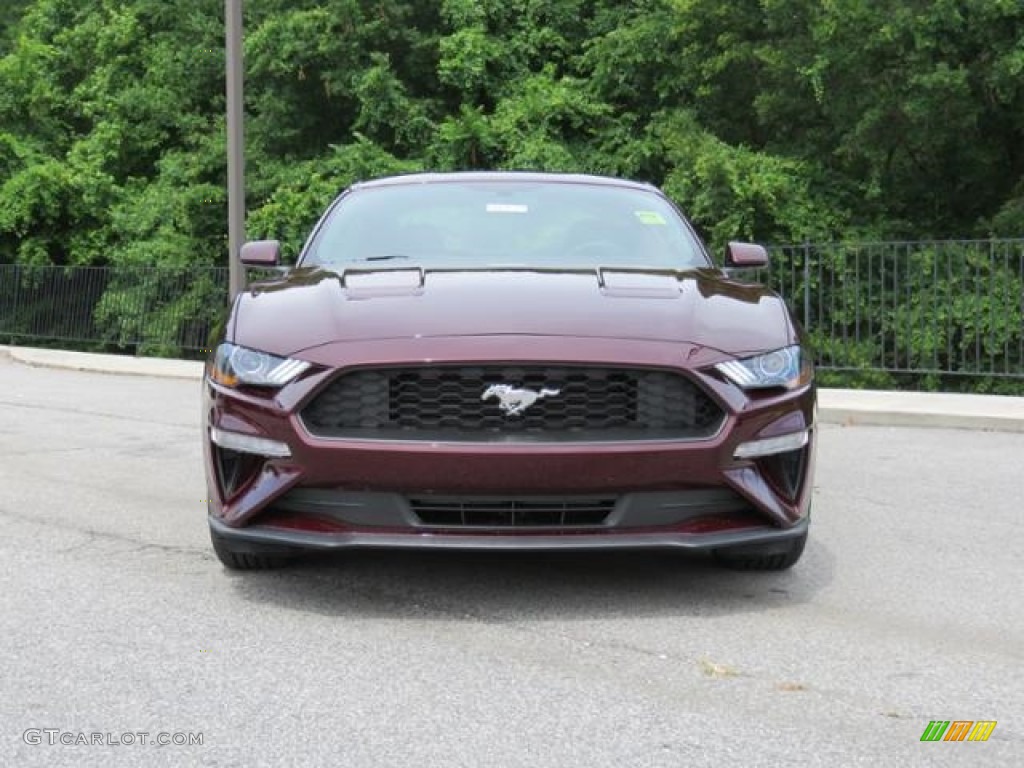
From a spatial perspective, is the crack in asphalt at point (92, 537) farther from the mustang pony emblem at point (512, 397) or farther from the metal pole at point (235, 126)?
the metal pole at point (235, 126)

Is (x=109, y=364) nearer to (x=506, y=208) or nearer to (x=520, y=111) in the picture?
(x=520, y=111)

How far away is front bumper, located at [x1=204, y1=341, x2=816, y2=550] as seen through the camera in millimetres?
4547

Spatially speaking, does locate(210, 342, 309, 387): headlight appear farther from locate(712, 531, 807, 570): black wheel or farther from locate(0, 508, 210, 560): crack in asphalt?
locate(712, 531, 807, 570): black wheel

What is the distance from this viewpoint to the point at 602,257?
5984 mm

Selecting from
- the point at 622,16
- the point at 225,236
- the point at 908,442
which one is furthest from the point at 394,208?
the point at 225,236

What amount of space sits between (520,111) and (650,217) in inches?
701

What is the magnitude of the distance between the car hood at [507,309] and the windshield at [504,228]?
1.23ft

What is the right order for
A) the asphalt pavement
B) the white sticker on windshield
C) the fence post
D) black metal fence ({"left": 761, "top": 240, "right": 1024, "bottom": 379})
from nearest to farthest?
the asphalt pavement
the white sticker on windshield
black metal fence ({"left": 761, "top": 240, "right": 1024, "bottom": 379})
the fence post

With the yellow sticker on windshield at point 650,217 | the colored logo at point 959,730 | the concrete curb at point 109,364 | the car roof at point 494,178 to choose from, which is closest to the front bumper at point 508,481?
the colored logo at point 959,730

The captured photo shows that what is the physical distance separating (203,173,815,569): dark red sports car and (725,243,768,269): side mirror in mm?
1373

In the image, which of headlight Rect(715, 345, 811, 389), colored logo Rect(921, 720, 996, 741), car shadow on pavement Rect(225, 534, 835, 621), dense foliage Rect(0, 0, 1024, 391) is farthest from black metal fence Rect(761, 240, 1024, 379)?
colored logo Rect(921, 720, 996, 741)

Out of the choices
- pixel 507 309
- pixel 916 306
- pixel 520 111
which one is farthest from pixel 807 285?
pixel 507 309

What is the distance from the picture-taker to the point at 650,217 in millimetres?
A: 6465

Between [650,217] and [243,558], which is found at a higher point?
[650,217]
